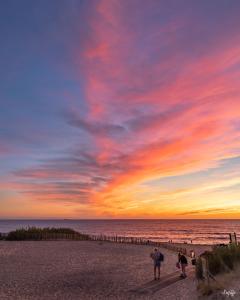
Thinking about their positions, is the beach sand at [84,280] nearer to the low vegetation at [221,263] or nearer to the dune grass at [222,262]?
the low vegetation at [221,263]

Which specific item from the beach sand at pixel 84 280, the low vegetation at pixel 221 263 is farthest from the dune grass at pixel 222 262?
the beach sand at pixel 84 280

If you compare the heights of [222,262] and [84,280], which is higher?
[222,262]

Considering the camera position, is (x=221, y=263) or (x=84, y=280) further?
(x=84, y=280)

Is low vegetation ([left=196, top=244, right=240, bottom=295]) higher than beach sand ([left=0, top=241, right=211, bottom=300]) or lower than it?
higher

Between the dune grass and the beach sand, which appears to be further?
the dune grass

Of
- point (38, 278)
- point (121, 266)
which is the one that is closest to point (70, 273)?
point (38, 278)

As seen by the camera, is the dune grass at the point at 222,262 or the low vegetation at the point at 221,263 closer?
the low vegetation at the point at 221,263

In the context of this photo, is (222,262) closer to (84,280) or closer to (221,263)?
(221,263)

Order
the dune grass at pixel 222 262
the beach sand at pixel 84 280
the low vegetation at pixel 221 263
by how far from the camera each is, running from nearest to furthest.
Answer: the beach sand at pixel 84 280 < the low vegetation at pixel 221 263 < the dune grass at pixel 222 262

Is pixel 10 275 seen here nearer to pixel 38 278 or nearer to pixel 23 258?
pixel 38 278

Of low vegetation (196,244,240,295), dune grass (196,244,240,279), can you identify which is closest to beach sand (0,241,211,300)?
low vegetation (196,244,240,295)

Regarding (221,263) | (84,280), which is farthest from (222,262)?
(84,280)

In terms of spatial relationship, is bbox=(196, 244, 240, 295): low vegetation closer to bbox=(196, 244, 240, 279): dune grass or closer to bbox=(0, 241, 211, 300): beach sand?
bbox=(196, 244, 240, 279): dune grass

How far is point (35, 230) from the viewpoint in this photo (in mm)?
71938
